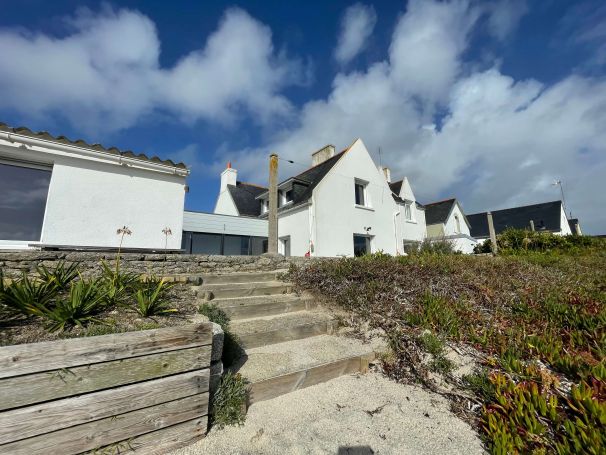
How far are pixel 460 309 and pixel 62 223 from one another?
8194mm

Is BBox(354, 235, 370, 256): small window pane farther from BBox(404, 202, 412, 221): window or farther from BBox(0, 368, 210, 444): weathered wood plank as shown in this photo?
BBox(0, 368, 210, 444): weathered wood plank

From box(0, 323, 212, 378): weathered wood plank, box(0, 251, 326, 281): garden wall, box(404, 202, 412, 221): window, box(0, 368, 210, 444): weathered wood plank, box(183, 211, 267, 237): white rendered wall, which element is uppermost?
box(404, 202, 412, 221): window

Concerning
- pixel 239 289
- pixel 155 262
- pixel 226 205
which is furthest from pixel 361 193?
pixel 155 262

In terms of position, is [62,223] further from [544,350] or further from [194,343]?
[544,350]

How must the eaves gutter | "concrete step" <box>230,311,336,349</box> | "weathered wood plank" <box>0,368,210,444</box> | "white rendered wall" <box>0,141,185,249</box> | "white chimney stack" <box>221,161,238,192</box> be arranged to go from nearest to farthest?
"weathered wood plank" <box>0,368,210,444</box>, "concrete step" <box>230,311,336,349</box>, the eaves gutter, "white rendered wall" <box>0,141,185,249</box>, "white chimney stack" <box>221,161,238,192</box>

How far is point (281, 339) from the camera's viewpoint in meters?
3.33

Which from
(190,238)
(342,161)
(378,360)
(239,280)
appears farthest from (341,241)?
(378,360)

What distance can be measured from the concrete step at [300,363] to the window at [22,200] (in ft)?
20.4

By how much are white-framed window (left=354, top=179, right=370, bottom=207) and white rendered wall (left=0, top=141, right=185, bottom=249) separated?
9442 millimetres

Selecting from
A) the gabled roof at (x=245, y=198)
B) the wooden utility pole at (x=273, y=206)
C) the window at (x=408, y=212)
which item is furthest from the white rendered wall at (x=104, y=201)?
the window at (x=408, y=212)

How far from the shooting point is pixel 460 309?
3832 millimetres

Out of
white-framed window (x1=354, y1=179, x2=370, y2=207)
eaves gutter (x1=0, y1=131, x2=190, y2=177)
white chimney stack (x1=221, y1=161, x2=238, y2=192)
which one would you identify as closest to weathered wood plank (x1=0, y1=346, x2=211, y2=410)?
eaves gutter (x1=0, y1=131, x2=190, y2=177)

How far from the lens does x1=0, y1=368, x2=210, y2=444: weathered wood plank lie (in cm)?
147

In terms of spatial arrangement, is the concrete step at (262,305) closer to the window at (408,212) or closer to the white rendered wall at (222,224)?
the white rendered wall at (222,224)
